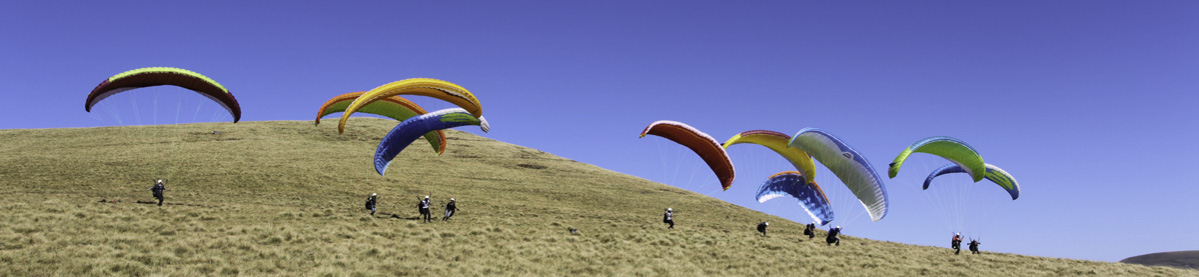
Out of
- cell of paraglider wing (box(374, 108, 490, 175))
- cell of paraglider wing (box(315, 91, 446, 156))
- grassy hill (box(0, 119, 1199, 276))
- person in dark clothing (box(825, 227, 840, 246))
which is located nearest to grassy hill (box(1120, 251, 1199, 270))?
grassy hill (box(0, 119, 1199, 276))

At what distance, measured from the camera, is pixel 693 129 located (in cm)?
2084

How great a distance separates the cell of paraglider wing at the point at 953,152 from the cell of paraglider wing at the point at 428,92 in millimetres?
13661

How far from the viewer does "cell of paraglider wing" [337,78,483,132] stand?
62.6 ft

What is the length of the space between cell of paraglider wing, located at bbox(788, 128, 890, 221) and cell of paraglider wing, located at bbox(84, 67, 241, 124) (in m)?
18.7

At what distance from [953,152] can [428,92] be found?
17779mm

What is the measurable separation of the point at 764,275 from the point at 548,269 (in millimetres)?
6434

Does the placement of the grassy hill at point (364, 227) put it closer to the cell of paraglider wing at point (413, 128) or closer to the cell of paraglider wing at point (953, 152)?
the cell of paraglider wing at point (413, 128)

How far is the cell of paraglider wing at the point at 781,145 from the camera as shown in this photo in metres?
21.1

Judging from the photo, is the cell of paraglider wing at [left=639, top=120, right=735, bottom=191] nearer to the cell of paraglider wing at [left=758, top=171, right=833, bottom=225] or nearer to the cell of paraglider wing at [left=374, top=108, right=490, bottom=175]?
the cell of paraglider wing at [left=758, top=171, right=833, bottom=225]

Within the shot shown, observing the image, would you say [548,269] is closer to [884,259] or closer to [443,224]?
[443,224]

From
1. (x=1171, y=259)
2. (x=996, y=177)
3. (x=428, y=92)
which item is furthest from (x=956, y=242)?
(x=1171, y=259)

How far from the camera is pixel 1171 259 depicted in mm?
99438

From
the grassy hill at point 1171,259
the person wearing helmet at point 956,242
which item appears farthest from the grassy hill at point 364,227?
the grassy hill at point 1171,259

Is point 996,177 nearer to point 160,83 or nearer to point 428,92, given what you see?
point 428,92
